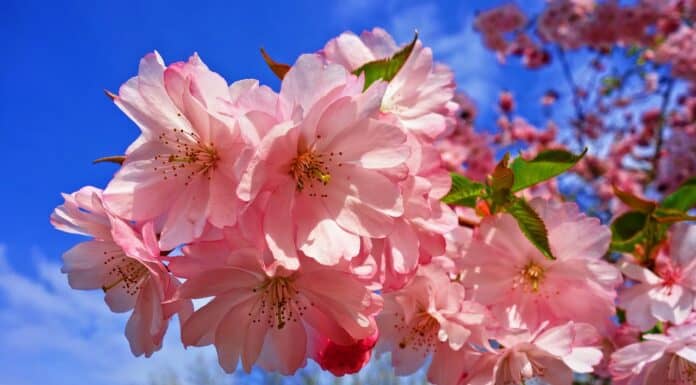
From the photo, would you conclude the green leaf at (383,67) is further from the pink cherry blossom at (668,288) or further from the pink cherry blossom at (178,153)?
the pink cherry blossom at (668,288)

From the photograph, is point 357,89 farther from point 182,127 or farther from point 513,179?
point 513,179

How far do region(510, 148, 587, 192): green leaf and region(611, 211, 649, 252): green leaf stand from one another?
28 cm

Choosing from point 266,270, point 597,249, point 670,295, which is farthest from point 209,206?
point 670,295

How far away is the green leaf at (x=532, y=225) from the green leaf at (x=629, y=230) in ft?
1.04

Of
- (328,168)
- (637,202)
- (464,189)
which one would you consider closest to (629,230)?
(637,202)

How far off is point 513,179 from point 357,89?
1.40ft

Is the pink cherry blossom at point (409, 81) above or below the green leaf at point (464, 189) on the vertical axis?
above

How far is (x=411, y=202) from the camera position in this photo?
92 cm

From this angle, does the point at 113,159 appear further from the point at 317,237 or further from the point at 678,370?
the point at 678,370

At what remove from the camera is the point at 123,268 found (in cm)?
102

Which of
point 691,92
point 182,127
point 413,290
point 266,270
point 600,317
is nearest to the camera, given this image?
point 266,270

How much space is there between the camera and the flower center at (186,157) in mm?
881

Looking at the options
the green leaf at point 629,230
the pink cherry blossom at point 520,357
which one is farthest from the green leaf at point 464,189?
the green leaf at point 629,230

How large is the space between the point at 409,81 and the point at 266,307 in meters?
0.50
